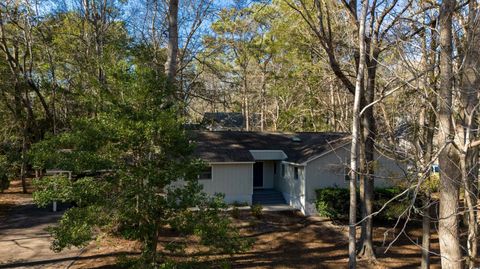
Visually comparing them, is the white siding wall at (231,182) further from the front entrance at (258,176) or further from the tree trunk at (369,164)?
the tree trunk at (369,164)

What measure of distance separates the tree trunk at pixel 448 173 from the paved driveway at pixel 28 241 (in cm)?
1071

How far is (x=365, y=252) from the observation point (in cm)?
1383

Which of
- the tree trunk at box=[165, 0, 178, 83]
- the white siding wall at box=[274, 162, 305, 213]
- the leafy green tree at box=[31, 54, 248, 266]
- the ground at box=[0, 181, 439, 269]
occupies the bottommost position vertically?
the ground at box=[0, 181, 439, 269]

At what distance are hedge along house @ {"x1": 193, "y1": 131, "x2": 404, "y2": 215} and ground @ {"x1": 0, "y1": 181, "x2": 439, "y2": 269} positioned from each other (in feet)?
5.14

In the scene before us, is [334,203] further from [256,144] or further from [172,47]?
[172,47]

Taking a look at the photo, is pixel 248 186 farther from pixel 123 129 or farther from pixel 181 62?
pixel 123 129

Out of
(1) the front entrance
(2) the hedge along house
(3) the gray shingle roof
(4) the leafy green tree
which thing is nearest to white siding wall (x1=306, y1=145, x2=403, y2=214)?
(2) the hedge along house

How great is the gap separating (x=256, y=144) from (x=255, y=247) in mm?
9544

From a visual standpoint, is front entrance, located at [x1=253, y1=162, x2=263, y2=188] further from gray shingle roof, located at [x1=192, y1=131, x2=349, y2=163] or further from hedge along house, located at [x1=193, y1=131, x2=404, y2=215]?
gray shingle roof, located at [x1=192, y1=131, x2=349, y2=163]

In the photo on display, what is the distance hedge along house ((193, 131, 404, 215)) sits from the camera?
19641 mm

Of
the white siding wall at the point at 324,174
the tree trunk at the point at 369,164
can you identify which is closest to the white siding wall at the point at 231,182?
the white siding wall at the point at 324,174

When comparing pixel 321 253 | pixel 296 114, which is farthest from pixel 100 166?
pixel 296 114

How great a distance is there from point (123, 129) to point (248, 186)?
12.9m

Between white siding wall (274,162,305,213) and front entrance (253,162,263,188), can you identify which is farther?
front entrance (253,162,263,188)
